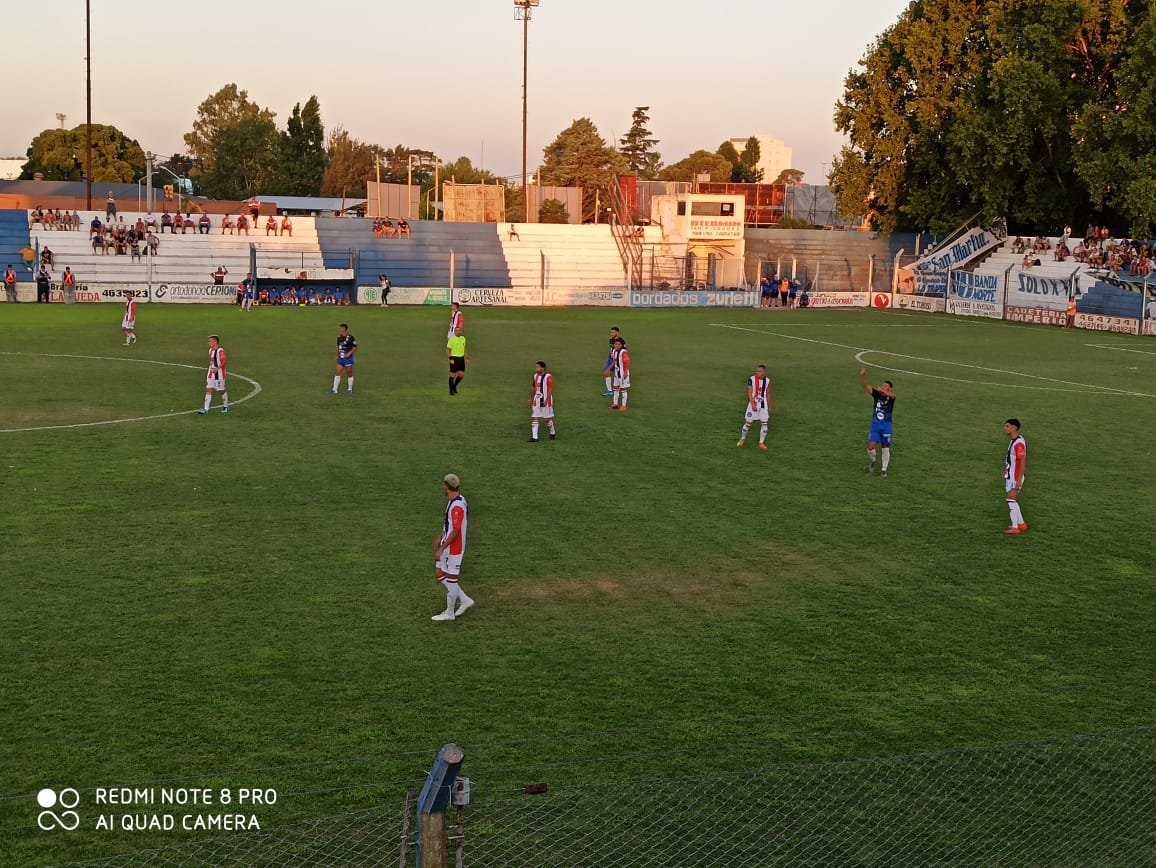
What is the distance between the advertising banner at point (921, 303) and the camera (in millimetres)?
68625

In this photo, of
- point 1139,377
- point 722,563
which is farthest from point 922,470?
point 1139,377

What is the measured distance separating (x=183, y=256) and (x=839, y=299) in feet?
123

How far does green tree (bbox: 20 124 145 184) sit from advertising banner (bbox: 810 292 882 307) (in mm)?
71075

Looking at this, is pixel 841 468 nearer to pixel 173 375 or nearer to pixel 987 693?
pixel 987 693

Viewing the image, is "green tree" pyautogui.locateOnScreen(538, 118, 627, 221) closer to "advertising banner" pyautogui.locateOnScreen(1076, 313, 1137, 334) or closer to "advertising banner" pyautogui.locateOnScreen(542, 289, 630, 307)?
"advertising banner" pyautogui.locateOnScreen(542, 289, 630, 307)

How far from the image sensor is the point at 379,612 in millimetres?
13305

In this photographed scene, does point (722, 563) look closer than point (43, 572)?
No

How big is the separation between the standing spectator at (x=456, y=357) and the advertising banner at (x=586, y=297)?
128 ft

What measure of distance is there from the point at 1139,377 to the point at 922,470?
19543 millimetres

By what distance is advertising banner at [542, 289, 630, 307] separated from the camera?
69250 mm

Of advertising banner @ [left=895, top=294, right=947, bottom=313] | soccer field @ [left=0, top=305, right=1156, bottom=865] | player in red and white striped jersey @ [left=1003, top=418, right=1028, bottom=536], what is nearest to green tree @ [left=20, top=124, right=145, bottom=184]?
advertising banner @ [left=895, top=294, right=947, bottom=313]

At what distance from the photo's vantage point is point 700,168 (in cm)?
15250

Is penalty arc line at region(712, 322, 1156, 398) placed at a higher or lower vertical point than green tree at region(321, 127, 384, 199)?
lower

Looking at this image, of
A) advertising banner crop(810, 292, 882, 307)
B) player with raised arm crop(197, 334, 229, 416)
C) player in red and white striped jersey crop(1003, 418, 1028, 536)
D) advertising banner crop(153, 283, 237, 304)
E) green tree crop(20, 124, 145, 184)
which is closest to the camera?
player in red and white striped jersey crop(1003, 418, 1028, 536)
